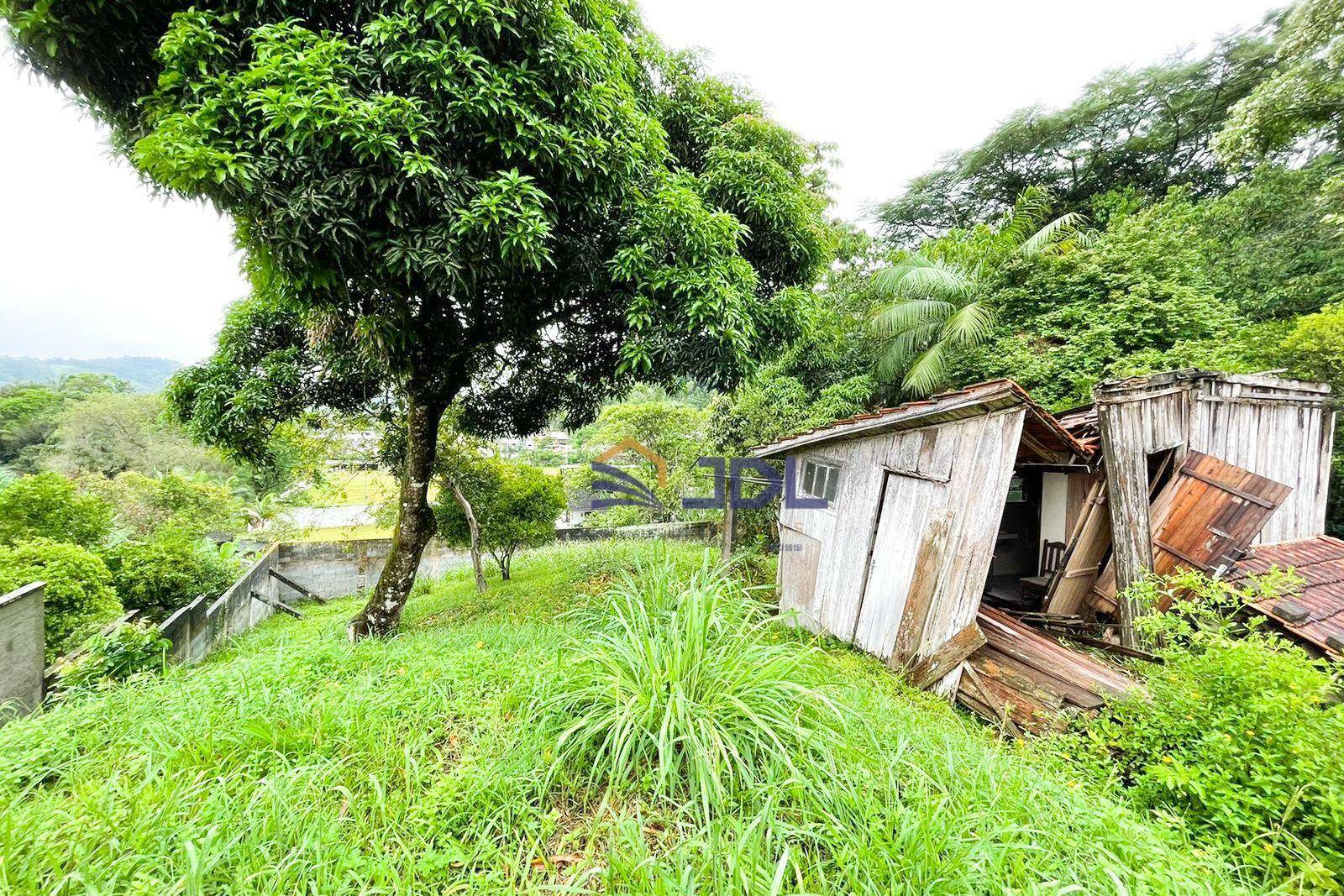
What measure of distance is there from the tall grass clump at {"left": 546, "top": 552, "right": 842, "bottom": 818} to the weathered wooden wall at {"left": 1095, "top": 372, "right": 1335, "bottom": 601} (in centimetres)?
420

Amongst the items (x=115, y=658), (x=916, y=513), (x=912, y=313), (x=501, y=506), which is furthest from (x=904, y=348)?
(x=115, y=658)

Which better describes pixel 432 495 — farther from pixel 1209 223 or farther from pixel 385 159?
pixel 1209 223

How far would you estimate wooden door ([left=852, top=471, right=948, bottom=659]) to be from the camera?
423cm

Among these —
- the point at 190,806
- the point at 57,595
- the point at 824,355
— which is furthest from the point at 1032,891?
the point at 824,355

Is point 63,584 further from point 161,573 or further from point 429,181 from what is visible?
point 429,181

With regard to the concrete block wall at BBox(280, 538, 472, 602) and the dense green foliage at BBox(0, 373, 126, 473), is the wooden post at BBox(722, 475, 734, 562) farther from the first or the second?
the dense green foliage at BBox(0, 373, 126, 473)

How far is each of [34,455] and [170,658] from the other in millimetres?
29343

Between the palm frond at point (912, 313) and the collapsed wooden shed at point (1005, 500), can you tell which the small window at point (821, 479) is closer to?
the collapsed wooden shed at point (1005, 500)

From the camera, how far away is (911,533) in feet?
14.5

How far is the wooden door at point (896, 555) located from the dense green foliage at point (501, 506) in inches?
277

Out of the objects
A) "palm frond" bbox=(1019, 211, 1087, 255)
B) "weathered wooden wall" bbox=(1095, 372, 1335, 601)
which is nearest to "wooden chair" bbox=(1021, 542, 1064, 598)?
"weathered wooden wall" bbox=(1095, 372, 1335, 601)

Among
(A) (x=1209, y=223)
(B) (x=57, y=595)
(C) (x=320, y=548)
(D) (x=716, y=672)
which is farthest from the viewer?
(C) (x=320, y=548)

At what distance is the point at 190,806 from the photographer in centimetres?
154

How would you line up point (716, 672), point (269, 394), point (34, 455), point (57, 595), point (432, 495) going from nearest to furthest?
point (716, 672) → point (57, 595) → point (269, 394) → point (432, 495) → point (34, 455)
